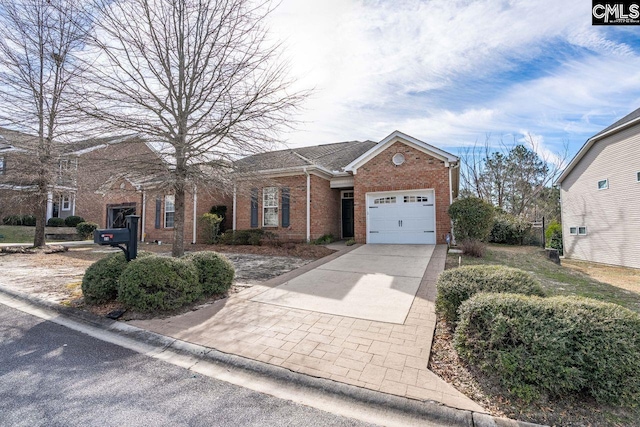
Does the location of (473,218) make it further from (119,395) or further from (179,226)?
(119,395)

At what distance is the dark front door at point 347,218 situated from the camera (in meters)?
15.2

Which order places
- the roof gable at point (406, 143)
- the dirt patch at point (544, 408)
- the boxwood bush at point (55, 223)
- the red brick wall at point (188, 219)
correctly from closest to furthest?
the dirt patch at point (544, 408) → the roof gable at point (406, 143) → the red brick wall at point (188, 219) → the boxwood bush at point (55, 223)

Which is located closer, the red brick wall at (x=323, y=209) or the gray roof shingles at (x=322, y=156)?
the red brick wall at (x=323, y=209)

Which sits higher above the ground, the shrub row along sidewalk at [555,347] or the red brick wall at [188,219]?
the red brick wall at [188,219]

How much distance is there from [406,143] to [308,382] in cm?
1063

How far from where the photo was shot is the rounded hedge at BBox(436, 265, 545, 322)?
370cm

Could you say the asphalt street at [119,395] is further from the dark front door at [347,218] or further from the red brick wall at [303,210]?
the dark front door at [347,218]

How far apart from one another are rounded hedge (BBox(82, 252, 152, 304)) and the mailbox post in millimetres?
261

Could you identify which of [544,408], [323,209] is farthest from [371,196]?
[544,408]

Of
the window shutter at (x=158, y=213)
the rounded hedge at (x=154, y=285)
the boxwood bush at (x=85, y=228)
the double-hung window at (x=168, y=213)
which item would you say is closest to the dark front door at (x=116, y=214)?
the boxwood bush at (x=85, y=228)

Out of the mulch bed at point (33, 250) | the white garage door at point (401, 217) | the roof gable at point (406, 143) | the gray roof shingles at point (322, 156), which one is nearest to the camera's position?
the roof gable at point (406, 143)

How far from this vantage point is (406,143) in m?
11.7

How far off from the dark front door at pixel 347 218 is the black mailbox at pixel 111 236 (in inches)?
442

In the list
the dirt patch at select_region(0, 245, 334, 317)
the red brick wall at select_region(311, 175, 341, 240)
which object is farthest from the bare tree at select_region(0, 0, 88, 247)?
the red brick wall at select_region(311, 175, 341, 240)
